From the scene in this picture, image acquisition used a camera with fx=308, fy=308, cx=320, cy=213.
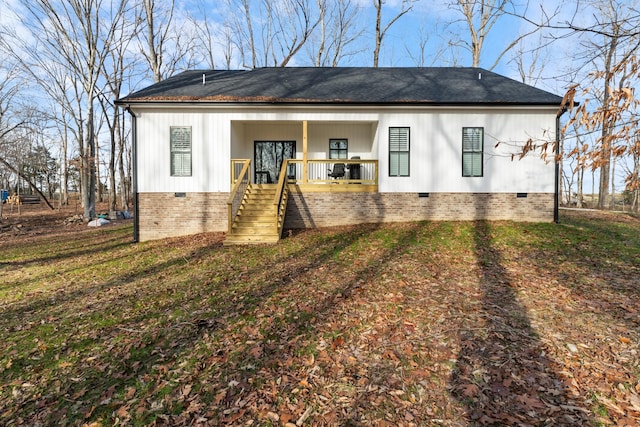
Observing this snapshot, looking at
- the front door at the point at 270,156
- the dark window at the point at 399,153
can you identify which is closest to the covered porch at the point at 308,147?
the front door at the point at 270,156

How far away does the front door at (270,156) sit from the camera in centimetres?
1326

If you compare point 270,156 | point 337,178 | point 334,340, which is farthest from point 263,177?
point 334,340

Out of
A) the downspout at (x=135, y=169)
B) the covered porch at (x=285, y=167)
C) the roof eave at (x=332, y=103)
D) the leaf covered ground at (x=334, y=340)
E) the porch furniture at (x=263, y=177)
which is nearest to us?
the leaf covered ground at (x=334, y=340)

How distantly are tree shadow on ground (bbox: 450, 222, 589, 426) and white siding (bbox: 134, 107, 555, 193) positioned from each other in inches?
279

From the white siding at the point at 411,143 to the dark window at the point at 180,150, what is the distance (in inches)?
6.9

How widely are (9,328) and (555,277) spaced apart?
8.96 meters

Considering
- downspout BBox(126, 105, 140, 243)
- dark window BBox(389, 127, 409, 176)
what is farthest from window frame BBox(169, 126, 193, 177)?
dark window BBox(389, 127, 409, 176)

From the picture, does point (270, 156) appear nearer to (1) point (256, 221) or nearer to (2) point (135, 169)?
(1) point (256, 221)

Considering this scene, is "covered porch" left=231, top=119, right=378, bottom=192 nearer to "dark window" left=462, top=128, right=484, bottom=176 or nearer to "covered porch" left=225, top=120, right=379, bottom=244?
"covered porch" left=225, top=120, right=379, bottom=244

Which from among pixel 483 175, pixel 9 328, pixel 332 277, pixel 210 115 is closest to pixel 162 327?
pixel 9 328

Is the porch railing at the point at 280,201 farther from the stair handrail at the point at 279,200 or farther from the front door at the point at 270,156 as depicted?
the front door at the point at 270,156

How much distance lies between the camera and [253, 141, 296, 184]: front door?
43.5 feet

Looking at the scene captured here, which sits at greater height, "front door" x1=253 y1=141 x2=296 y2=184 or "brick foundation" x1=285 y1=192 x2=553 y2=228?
"front door" x1=253 y1=141 x2=296 y2=184

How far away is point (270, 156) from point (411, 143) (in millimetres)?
5975
